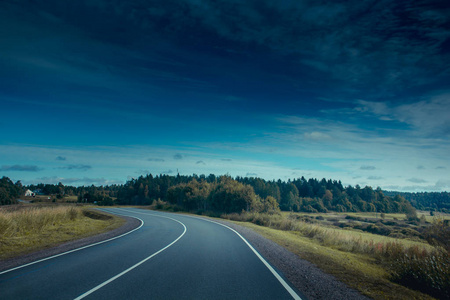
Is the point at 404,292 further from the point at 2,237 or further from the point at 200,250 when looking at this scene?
the point at 2,237

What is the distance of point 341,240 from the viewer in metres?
15.9

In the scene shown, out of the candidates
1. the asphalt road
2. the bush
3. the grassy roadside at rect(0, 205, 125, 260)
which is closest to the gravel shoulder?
the asphalt road

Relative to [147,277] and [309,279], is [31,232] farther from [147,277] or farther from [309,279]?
[309,279]

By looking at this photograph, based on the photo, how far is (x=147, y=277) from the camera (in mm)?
6734

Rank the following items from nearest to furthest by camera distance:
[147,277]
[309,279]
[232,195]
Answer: [147,277], [309,279], [232,195]

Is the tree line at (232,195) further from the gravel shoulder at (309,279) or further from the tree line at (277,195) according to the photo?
the gravel shoulder at (309,279)

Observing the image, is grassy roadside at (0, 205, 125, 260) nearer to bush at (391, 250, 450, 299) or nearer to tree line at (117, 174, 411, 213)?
bush at (391, 250, 450, 299)

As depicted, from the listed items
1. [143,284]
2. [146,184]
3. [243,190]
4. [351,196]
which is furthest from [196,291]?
[351,196]

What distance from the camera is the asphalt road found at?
5.53m

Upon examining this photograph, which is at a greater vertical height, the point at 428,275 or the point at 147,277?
the point at 428,275

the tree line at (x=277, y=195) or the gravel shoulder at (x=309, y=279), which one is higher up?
the tree line at (x=277, y=195)

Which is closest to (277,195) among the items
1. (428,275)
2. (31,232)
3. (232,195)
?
(232,195)

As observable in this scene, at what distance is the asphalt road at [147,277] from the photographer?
18.1 feet

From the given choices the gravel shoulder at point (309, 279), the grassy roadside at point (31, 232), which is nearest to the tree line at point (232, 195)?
the grassy roadside at point (31, 232)
